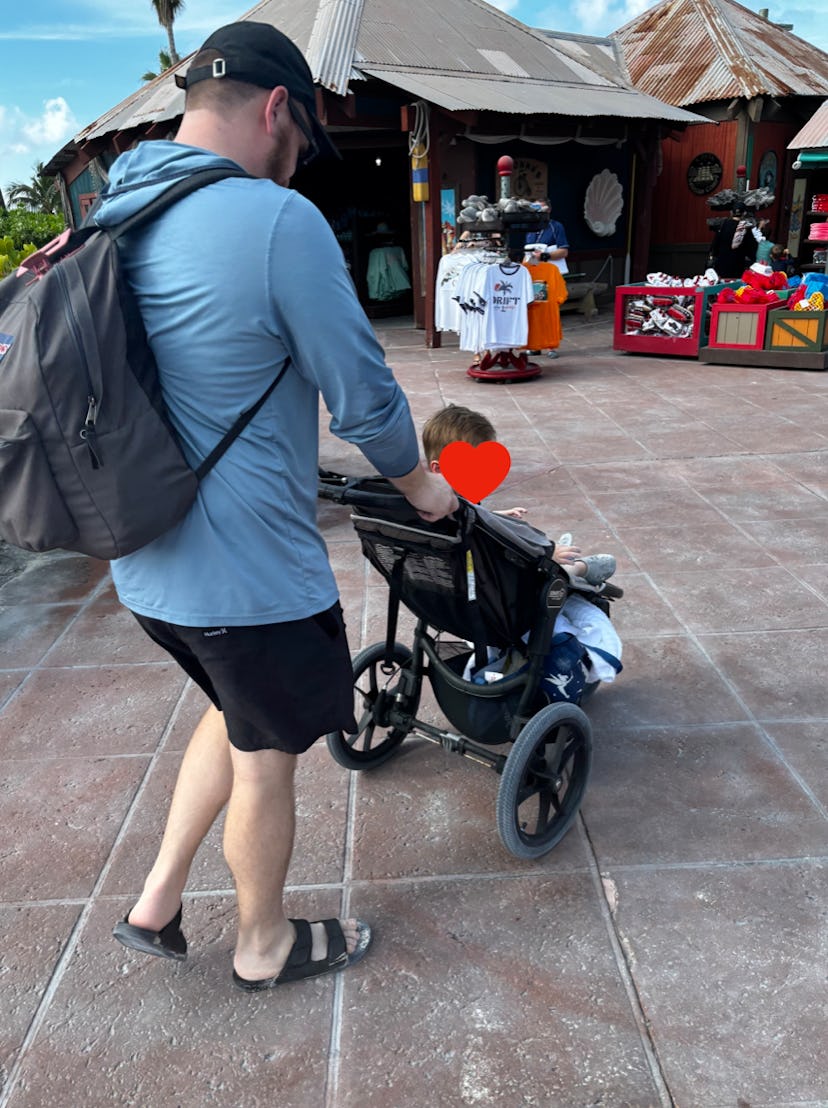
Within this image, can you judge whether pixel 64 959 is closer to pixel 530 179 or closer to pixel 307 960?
pixel 307 960

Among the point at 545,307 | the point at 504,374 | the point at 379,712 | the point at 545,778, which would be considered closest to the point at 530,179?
the point at 545,307

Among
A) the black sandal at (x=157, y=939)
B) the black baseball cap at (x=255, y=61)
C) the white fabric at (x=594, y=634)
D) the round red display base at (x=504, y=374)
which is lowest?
the black sandal at (x=157, y=939)

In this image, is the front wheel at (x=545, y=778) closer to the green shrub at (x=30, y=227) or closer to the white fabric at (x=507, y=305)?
the white fabric at (x=507, y=305)

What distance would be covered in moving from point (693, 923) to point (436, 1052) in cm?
74

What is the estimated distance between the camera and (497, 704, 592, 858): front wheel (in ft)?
7.74

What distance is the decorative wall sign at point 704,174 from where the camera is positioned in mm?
17047

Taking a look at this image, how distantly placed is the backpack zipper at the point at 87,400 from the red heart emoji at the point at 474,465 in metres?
0.98

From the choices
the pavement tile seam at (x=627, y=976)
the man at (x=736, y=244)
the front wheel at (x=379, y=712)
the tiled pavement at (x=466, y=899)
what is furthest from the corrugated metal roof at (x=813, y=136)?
the pavement tile seam at (x=627, y=976)

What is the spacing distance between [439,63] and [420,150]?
196cm

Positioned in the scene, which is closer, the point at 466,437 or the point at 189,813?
the point at 189,813

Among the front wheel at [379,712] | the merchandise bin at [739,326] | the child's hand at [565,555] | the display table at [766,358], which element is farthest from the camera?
the merchandise bin at [739,326]

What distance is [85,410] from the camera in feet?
5.07

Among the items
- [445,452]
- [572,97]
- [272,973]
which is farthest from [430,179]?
[272,973]

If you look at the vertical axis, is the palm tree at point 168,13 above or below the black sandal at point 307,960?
above
